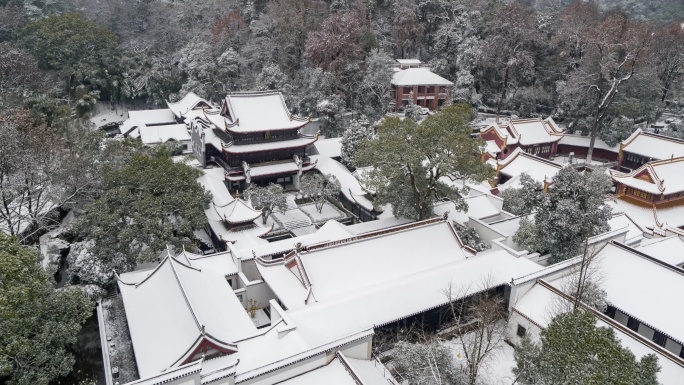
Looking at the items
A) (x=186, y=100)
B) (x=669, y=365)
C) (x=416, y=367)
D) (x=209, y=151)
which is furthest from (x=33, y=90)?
(x=669, y=365)

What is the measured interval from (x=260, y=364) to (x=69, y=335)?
5.75 metres

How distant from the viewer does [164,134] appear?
37969mm

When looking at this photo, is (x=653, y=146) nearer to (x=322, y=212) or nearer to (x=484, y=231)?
(x=484, y=231)

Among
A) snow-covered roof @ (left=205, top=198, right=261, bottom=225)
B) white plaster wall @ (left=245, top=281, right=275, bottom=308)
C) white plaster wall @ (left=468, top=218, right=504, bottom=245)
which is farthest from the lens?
snow-covered roof @ (left=205, top=198, right=261, bottom=225)

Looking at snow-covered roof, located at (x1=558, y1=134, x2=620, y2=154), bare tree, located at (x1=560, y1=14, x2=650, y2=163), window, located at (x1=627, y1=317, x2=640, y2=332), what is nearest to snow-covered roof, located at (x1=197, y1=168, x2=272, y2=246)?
window, located at (x1=627, y1=317, x2=640, y2=332)

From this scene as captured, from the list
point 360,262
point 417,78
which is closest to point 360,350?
point 360,262

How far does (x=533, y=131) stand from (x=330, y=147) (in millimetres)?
16191

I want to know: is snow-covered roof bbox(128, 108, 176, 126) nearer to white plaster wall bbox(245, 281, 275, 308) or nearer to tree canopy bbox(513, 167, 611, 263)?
white plaster wall bbox(245, 281, 275, 308)

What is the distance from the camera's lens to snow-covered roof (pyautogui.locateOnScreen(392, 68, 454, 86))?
45219 millimetres

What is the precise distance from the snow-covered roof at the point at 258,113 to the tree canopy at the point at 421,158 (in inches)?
368

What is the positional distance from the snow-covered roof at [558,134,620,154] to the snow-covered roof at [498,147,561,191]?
10.4m

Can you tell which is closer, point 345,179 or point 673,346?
point 673,346

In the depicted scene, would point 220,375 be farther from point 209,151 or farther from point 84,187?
point 209,151

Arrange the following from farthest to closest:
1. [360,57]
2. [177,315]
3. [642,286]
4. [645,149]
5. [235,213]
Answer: [360,57]
[645,149]
[235,213]
[642,286]
[177,315]
